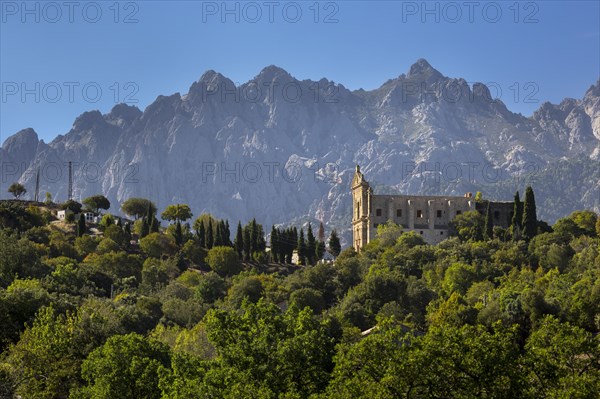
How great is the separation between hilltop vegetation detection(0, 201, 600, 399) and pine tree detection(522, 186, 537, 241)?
0.28 metres

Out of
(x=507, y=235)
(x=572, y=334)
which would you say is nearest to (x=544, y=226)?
(x=507, y=235)

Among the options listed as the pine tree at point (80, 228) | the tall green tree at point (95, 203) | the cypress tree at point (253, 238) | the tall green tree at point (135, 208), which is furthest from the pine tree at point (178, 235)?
the tall green tree at point (95, 203)

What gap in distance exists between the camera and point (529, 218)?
112m

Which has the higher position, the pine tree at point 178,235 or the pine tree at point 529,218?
the pine tree at point 529,218

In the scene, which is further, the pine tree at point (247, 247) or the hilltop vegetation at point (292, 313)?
the pine tree at point (247, 247)

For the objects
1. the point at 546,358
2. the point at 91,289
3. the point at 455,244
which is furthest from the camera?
the point at 455,244

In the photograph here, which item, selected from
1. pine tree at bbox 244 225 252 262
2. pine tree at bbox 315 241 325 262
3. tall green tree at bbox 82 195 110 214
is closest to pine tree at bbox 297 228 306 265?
pine tree at bbox 315 241 325 262

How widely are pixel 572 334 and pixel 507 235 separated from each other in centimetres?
6700

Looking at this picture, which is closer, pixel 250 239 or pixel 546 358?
pixel 546 358

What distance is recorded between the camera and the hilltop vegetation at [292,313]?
4294cm

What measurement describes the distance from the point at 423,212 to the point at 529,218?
1626 cm

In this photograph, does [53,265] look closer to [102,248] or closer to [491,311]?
[102,248]

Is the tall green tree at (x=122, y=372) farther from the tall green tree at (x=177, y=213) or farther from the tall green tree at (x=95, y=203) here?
the tall green tree at (x=95, y=203)

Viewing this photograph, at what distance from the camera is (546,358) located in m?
44.1
